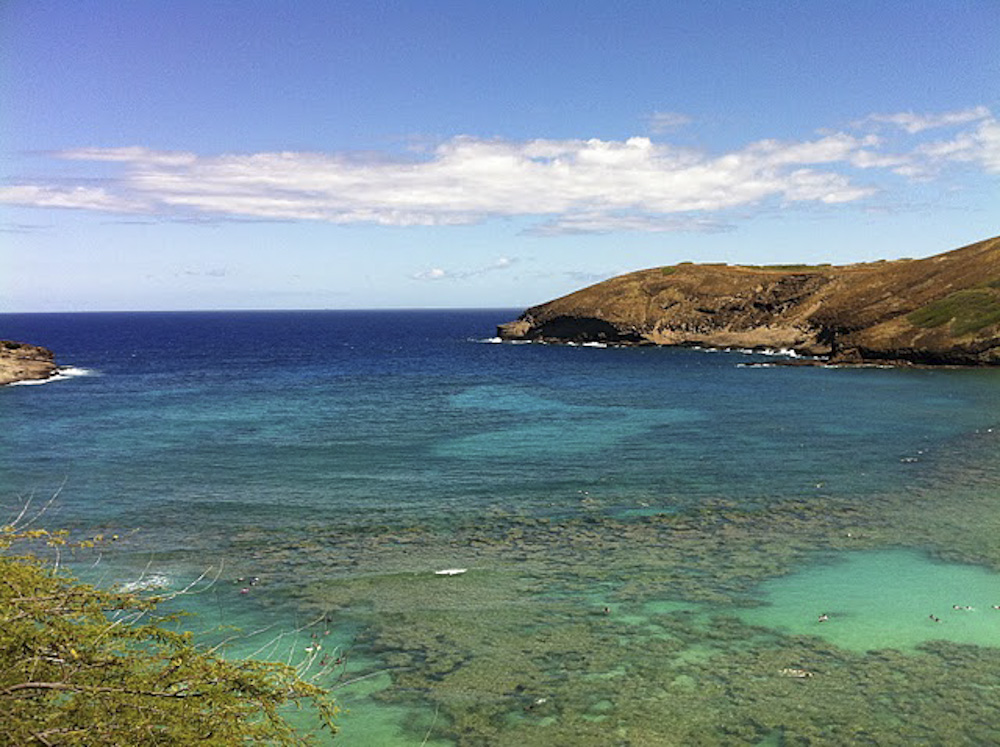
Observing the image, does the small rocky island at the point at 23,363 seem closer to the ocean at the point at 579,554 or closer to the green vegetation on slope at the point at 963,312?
the ocean at the point at 579,554

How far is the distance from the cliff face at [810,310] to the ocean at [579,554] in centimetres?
3785

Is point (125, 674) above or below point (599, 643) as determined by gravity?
above

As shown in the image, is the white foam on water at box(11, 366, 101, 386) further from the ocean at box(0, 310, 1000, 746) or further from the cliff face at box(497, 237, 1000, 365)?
the cliff face at box(497, 237, 1000, 365)

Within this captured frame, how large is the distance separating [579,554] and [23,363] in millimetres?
97767

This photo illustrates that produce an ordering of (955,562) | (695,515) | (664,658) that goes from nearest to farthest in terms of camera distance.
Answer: (664,658) < (955,562) < (695,515)

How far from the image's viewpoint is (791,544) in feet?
100

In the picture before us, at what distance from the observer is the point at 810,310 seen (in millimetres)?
139250

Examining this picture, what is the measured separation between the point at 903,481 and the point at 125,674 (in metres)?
39.9

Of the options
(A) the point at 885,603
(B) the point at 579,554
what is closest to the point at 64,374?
(B) the point at 579,554

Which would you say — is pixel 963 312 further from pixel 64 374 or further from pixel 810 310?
pixel 64 374

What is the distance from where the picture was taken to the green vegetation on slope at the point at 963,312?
102 metres

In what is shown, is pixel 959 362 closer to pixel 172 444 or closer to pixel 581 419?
pixel 581 419

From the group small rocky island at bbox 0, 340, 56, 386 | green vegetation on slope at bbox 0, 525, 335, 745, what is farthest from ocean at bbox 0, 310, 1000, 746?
small rocky island at bbox 0, 340, 56, 386

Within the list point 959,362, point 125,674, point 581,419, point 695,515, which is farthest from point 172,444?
point 959,362
